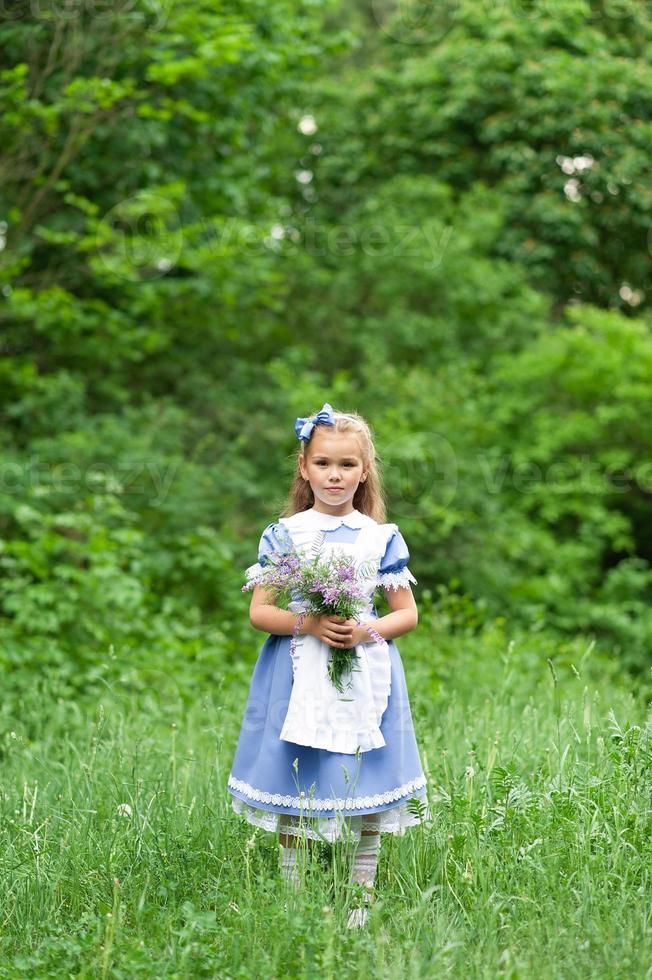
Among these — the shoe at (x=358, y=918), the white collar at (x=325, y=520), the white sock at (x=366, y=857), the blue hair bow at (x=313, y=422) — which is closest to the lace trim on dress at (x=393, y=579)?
the white collar at (x=325, y=520)

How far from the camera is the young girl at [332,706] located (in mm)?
2824

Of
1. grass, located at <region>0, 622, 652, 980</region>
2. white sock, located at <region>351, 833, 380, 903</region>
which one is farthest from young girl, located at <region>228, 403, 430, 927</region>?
grass, located at <region>0, 622, 652, 980</region>

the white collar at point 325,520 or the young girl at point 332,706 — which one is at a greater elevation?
the white collar at point 325,520

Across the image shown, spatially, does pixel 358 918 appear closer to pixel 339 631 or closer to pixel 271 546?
pixel 339 631

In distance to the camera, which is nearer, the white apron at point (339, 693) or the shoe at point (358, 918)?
the shoe at point (358, 918)

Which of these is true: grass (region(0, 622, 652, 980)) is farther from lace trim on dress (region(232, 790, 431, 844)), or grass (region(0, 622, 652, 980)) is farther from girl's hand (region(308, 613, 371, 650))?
girl's hand (region(308, 613, 371, 650))

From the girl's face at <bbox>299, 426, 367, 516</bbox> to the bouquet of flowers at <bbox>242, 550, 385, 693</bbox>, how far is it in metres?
0.20

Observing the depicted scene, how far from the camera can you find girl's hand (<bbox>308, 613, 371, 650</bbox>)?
280 cm

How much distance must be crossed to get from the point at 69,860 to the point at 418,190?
9133 millimetres

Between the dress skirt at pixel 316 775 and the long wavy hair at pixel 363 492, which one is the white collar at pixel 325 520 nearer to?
the long wavy hair at pixel 363 492

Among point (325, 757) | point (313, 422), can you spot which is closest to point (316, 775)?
point (325, 757)

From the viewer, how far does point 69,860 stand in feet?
10.00

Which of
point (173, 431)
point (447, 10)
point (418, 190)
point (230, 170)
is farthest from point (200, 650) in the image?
point (447, 10)

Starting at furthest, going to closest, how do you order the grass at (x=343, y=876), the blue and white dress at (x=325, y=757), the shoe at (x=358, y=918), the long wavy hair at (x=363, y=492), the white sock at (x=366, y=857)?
Result: the long wavy hair at (x=363, y=492)
the white sock at (x=366, y=857)
the blue and white dress at (x=325, y=757)
the shoe at (x=358, y=918)
the grass at (x=343, y=876)
